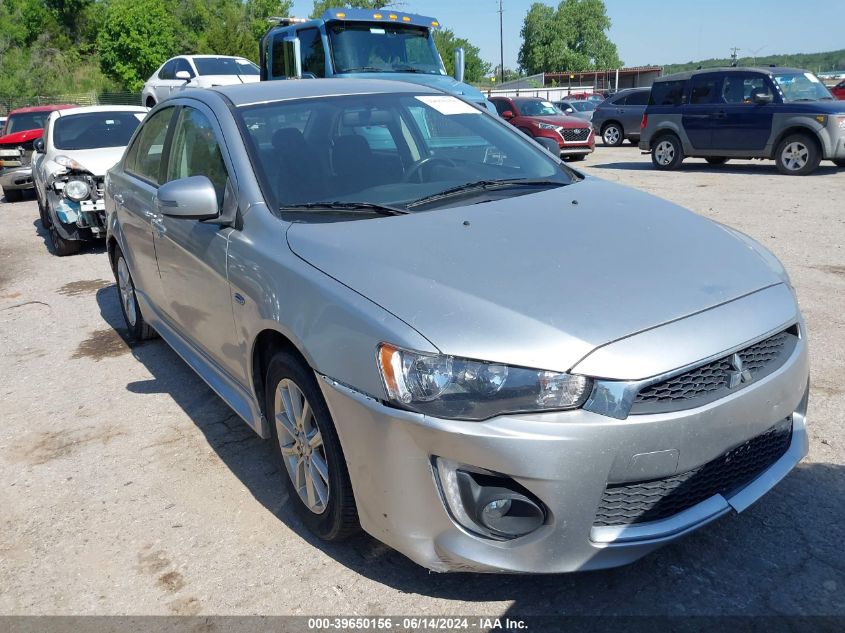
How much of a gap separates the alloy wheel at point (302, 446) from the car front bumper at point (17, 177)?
13541 millimetres

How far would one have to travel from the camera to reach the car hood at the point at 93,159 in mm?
8695

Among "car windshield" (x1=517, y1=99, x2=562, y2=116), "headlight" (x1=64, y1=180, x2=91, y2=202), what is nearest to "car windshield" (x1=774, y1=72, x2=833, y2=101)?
"car windshield" (x1=517, y1=99, x2=562, y2=116)

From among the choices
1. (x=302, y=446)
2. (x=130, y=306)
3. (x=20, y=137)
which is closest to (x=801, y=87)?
(x=130, y=306)

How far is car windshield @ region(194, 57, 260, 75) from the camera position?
53.5 ft

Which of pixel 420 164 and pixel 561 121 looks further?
pixel 561 121

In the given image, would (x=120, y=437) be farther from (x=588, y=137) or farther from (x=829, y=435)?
(x=588, y=137)

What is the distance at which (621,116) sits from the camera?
20.8 meters

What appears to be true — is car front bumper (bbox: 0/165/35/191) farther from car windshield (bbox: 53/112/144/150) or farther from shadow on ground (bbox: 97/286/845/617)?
shadow on ground (bbox: 97/286/845/617)

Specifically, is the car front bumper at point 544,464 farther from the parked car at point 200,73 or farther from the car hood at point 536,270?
the parked car at point 200,73

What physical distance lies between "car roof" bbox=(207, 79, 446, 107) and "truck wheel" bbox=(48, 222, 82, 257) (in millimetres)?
5425

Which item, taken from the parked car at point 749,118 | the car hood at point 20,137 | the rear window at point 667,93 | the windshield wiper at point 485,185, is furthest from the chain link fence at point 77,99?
the windshield wiper at point 485,185

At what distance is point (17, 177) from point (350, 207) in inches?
536

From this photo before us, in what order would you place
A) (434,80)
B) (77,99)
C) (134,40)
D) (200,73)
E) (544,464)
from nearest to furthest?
(544,464)
(434,80)
(200,73)
(134,40)
(77,99)

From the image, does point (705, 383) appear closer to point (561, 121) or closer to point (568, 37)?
point (561, 121)
